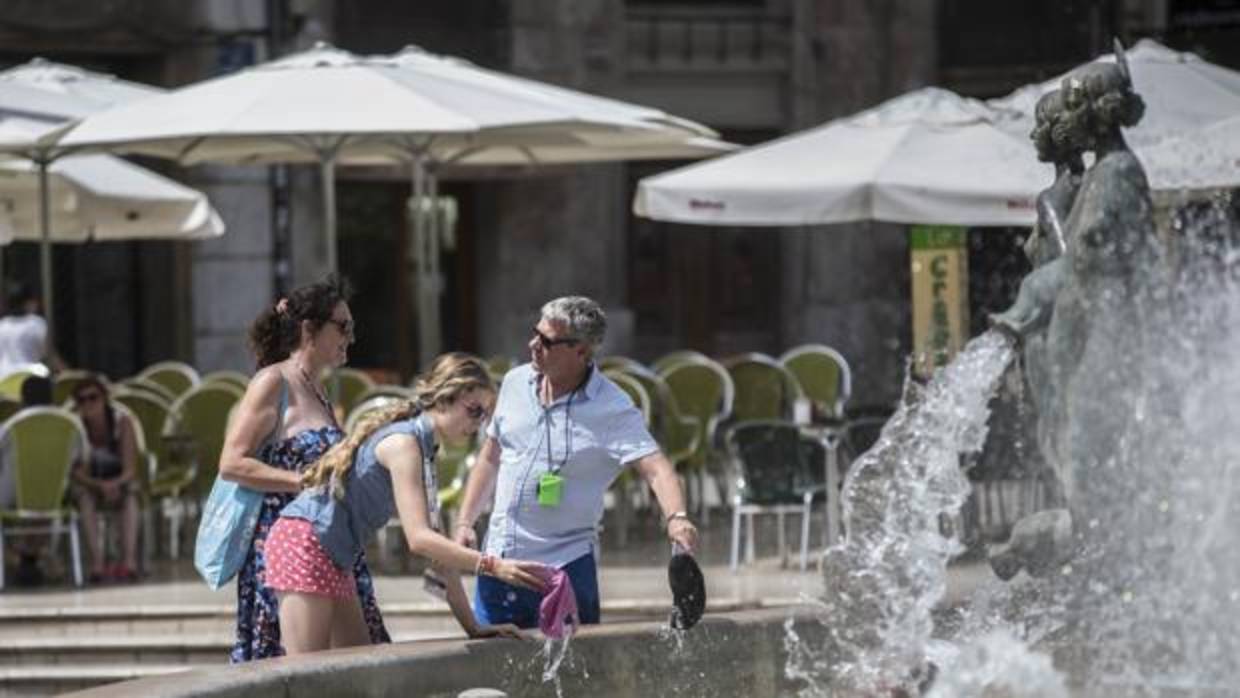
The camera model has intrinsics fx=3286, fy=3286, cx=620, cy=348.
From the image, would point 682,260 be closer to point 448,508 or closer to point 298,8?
point 298,8

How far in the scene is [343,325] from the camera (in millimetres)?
9352

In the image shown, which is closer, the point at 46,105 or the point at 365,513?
the point at 365,513

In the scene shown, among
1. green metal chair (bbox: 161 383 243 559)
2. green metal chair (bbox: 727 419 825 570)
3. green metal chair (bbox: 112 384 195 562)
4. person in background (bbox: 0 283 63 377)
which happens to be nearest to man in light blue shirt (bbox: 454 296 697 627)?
green metal chair (bbox: 727 419 825 570)

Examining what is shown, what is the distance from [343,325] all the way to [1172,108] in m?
8.68

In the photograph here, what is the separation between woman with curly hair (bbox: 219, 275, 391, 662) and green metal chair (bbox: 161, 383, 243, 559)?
7.85 meters

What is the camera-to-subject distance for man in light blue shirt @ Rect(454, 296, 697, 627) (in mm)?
9156

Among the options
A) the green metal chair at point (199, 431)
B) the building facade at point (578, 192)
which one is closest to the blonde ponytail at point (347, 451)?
the green metal chair at point (199, 431)

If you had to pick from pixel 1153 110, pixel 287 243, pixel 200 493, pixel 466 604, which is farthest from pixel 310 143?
pixel 466 604

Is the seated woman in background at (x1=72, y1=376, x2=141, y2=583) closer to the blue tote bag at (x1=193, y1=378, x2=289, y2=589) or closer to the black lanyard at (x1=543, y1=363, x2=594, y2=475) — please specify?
the blue tote bag at (x1=193, y1=378, x2=289, y2=589)

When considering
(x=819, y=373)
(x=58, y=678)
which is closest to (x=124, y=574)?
(x=58, y=678)

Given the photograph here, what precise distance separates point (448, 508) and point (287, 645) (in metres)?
7.13

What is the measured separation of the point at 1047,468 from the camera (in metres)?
9.58

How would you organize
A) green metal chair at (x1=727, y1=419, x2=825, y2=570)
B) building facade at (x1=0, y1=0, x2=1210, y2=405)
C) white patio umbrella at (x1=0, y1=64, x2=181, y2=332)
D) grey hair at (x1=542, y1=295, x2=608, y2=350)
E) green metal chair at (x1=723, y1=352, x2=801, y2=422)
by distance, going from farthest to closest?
building facade at (x1=0, y1=0, x2=1210, y2=405) < green metal chair at (x1=723, y1=352, x2=801, y2=422) < white patio umbrella at (x1=0, y1=64, x2=181, y2=332) < green metal chair at (x1=727, y1=419, x2=825, y2=570) < grey hair at (x1=542, y1=295, x2=608, y2=350)

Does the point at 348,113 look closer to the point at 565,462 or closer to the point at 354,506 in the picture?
the point at 565,462
